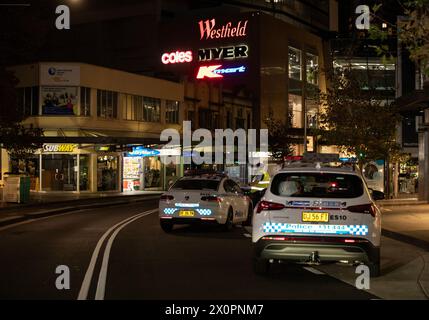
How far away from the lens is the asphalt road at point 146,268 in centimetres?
946

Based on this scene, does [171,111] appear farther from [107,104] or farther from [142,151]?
[142,151]

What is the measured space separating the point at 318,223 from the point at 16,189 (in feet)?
70.0

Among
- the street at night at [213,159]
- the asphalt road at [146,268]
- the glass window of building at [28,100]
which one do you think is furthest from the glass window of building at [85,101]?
the asphalt road at [146,268]

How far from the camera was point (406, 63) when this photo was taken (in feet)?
113

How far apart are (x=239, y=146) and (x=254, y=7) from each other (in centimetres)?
2055

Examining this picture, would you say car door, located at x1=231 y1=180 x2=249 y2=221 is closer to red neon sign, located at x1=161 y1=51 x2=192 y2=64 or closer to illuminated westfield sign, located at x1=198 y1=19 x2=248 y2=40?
illuminated westfield sign, located at x1=198 y1=19 x2=248 y2=40

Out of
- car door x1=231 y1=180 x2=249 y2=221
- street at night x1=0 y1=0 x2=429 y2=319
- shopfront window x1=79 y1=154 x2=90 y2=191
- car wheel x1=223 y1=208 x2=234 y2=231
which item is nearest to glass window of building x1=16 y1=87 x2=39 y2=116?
street at night x1=0 y1=0 x2=429 y2=319

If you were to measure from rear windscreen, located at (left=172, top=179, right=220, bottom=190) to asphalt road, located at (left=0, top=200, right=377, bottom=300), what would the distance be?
1253 millimetres

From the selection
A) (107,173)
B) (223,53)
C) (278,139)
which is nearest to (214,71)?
(223,53)

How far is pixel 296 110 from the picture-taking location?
6925 centimetres

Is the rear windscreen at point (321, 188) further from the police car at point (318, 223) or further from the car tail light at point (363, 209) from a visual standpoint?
the car tail light at point (363, 209)

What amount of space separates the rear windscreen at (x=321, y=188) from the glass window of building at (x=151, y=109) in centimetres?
3801

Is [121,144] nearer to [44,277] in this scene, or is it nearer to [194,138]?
[194,138]

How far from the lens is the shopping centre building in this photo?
136ft
